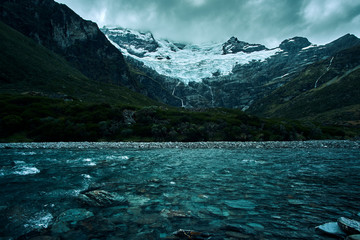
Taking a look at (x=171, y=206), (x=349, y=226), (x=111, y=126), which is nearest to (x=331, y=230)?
(x=349, y=226)

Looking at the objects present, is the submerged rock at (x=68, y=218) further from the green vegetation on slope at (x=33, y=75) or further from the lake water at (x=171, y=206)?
the green vegetation on slope at (x=33, y=75)

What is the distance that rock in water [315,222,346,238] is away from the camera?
4.41 metres

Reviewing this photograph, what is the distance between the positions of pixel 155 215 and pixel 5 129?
5322 centimetres

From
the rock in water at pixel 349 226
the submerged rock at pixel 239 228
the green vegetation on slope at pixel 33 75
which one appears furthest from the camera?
the green vegetation on slope at pixel 33 75

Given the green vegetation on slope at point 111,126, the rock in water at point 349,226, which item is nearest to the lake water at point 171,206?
the rock in water at point 349,226

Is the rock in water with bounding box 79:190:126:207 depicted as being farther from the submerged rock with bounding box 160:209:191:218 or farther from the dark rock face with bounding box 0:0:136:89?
the dark rock face with bounding box 0:0:136:89

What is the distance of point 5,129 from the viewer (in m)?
42.9

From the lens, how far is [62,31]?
565 ft

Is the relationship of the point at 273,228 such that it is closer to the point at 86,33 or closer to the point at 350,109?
the point at 350,109

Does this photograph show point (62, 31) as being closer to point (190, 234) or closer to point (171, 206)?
point (171, 206)

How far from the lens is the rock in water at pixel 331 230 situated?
441cm

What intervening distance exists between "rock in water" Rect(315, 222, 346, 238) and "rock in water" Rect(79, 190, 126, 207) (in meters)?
5.92

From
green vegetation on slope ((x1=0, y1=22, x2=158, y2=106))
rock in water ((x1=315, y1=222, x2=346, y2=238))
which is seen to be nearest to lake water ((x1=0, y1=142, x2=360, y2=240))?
rock in water ((x1=315, y1=222, x2=346, y2=238))

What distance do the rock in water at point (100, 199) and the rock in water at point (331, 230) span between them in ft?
19.4
